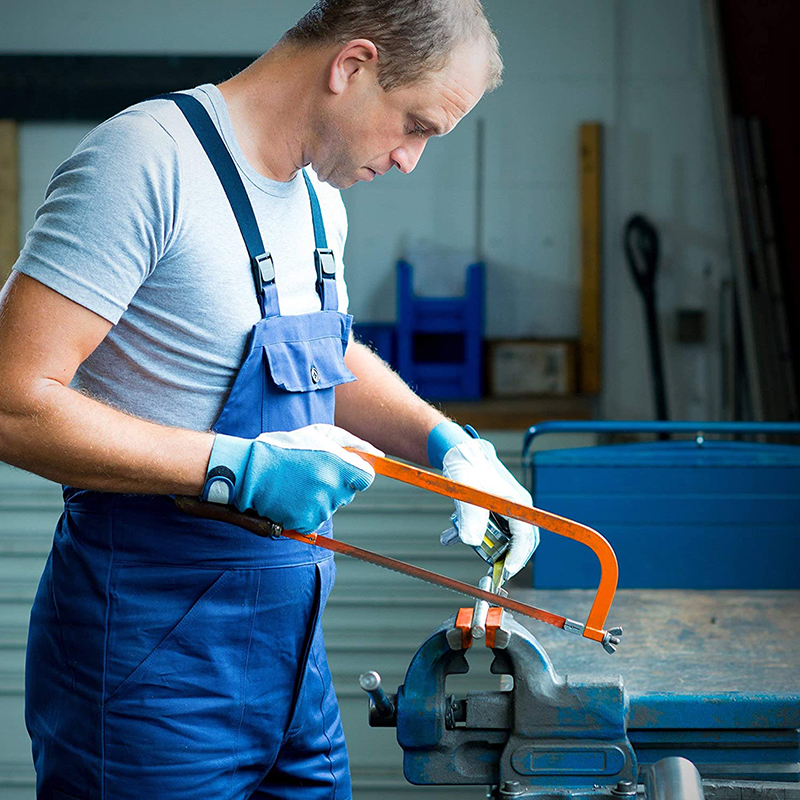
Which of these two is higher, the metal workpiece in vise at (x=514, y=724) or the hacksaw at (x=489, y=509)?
the hacksaw at (x=489, y=509)

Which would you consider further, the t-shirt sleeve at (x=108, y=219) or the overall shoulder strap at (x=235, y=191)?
the overall shoulder strap at (x=235, y=191)

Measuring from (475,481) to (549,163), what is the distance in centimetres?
355

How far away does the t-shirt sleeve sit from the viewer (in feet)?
3.57

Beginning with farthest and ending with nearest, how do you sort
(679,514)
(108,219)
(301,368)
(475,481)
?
(679,514)
(475,481)
(301,368)
(108,219)

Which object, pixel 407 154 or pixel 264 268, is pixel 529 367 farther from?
pixel 264 268

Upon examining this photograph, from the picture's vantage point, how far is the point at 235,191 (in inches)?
49.0

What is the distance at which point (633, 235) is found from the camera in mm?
4770

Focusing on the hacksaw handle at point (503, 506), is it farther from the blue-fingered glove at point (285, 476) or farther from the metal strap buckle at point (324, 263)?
the metal strap buckle at point (324, 263)

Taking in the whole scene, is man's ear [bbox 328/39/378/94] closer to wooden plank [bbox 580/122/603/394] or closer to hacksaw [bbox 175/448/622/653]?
hacksaw [bbox 175/448/622/653]

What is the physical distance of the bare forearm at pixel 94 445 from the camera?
1.09 metres

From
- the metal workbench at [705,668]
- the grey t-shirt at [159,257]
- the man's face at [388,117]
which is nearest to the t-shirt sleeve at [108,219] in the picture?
the grey t-shirt at [159,257]

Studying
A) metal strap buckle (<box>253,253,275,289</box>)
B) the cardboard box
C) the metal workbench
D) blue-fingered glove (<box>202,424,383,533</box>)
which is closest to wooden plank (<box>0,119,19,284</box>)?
the cardboard box

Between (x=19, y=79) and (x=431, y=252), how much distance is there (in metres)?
1.95

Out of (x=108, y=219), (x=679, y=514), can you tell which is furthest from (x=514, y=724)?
(x=679, y=514)
